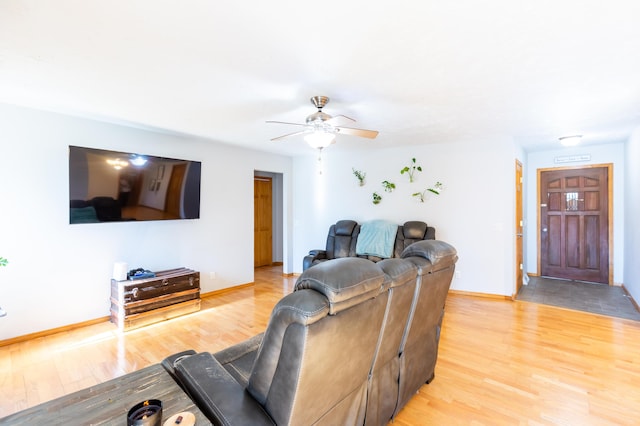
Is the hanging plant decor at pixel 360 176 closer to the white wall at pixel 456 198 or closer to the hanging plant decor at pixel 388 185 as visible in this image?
the white wall at pixel 456 198

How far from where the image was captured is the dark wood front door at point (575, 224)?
525cm

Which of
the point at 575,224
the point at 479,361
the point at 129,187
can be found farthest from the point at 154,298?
the point at 575,224

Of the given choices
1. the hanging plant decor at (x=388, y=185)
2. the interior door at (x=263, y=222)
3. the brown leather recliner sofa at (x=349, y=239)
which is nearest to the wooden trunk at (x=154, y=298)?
the brown leather recliner sofa at (x=349, y=239)

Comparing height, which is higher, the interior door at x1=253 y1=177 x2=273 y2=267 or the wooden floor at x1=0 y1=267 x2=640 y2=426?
the interior door at x1=253 y1=177 x2=273 y2=267

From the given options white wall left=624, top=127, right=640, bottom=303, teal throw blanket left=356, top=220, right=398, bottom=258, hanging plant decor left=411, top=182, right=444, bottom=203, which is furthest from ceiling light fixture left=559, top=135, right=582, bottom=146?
teal throw blanket left=356, top=220, right=398, bottom=258

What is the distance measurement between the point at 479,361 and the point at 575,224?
440 cm

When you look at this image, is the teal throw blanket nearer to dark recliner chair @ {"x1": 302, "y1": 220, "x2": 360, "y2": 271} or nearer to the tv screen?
dark recliner chair @ {"x1": 302, "y1": 220, "x2": 360, "y2": 271}

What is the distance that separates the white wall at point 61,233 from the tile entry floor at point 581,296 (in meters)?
5.06

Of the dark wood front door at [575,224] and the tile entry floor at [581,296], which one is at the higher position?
the dark wood front door at [575,224]

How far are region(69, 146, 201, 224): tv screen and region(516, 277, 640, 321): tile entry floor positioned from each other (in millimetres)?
5043

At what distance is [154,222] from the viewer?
13.5 ft

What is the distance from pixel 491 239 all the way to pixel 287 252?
3648 mm

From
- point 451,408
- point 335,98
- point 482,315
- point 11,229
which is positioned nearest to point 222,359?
point 451,408

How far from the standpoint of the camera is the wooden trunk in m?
3.44
